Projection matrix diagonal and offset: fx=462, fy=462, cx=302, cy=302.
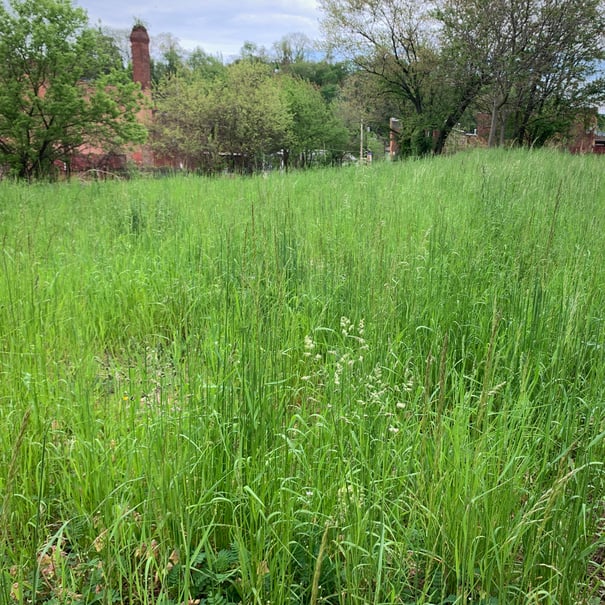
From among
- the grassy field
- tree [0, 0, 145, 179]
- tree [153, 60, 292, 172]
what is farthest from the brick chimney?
the grassy field

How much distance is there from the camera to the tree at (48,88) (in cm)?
1268

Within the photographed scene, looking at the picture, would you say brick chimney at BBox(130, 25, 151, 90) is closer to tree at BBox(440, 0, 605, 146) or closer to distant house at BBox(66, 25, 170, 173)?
distant house at BBox(66, 25, 170, 173)

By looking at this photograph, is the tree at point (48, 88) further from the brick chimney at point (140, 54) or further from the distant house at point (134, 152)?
the brick chimney at point (140, 54)

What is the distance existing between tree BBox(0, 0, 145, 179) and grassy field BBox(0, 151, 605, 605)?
11.4 m

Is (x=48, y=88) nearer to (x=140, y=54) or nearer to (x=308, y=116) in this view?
(x=140, y=54)

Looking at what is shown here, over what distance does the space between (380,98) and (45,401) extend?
1058 inches

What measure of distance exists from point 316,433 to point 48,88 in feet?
49.3

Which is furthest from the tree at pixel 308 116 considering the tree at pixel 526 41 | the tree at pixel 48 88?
the tree at pixel 48 88

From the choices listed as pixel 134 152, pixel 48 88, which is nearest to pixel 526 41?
pixel 134 152

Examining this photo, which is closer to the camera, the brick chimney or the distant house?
the distant house

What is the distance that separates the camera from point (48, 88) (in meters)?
13.2

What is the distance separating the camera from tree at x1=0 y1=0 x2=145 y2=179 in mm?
12680

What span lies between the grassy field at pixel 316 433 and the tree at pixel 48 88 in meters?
11.4

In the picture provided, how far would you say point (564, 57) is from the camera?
19.5 metres
